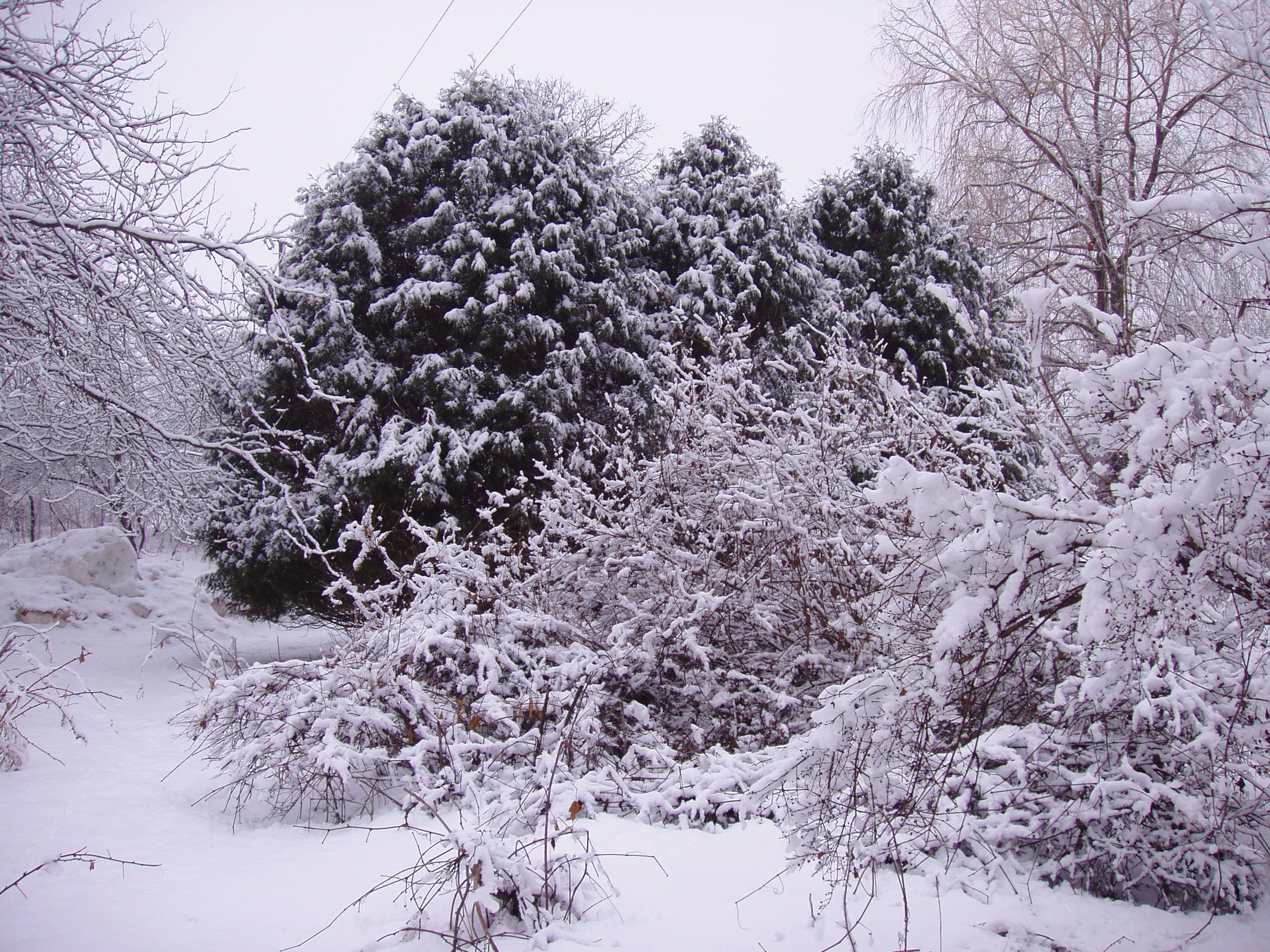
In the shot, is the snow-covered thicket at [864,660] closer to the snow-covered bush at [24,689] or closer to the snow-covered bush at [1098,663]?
the snow-covered bush at [1098,663]

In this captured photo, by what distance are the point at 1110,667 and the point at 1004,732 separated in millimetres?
1232

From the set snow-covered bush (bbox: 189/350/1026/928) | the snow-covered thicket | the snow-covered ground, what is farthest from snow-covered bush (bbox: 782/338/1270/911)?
snow-covered bush (bbox: 189/350/1026/928)

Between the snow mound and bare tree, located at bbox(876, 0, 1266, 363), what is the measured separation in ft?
35.4

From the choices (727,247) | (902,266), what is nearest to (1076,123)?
(902,266)

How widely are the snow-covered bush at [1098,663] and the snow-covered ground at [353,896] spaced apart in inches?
7.8

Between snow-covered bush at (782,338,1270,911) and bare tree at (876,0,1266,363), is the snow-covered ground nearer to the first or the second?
snow-covered bush at (782,338,1270,911)

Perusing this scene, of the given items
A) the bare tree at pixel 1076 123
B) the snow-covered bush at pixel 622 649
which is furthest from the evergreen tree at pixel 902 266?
the snow-covered bush at pixel 622 649

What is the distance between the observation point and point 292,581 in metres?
8.41

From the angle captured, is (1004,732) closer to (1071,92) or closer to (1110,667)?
(1110,667)

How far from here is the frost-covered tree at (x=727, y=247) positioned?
31.5 ft

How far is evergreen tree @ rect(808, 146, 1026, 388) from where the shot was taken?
35.7 feet

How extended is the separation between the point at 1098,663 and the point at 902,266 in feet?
32.3

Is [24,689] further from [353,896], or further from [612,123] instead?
[612,123]

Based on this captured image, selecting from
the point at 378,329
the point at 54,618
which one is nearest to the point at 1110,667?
the point at 378,329
